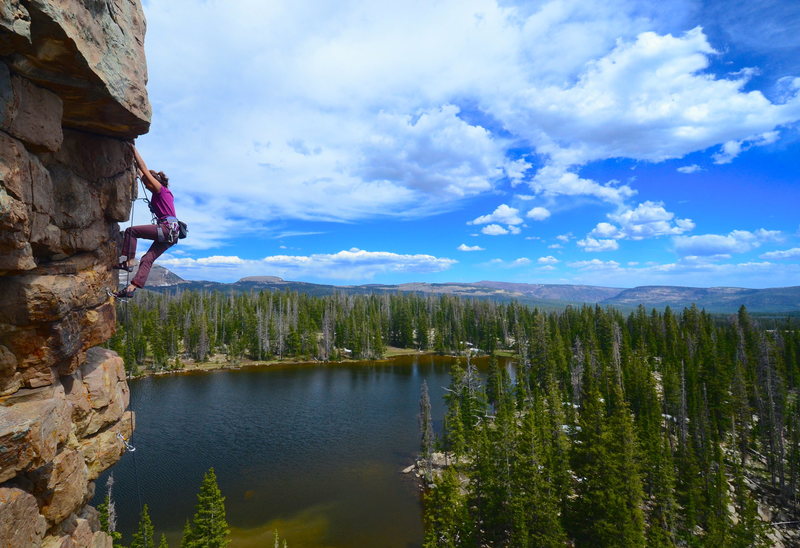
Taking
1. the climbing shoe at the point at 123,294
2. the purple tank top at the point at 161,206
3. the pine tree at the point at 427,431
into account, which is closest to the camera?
the climbing shoe at the point at 123,294

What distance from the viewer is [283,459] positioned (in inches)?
1935

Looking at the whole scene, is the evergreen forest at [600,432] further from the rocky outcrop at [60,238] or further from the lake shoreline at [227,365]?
the rocky outcrop at [60,238]

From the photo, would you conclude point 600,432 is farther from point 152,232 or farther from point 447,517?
point 152,232

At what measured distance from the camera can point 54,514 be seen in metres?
9.91

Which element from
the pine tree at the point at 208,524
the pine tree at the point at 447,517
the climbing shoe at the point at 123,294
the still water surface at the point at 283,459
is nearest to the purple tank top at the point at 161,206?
the climbing shoe at the point at 123,294

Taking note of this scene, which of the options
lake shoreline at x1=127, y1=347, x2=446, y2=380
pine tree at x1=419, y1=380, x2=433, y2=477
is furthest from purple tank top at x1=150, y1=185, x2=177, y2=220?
lake shoreline at x1=127, y1=347, x2=446, y2=380

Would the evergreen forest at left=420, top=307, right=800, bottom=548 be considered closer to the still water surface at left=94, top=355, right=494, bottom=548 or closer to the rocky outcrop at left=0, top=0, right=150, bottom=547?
the still water surface at left=94, top=355, right=494, bottom=548

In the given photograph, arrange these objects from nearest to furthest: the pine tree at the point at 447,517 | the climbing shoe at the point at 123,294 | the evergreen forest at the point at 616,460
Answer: the climbing shoe at the point at 123,294
the pine tree at the point at 447,517
the evergreen forest at the point at 616,460

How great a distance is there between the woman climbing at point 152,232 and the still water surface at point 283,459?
2894cm

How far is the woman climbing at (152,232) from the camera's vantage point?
13.2 meters

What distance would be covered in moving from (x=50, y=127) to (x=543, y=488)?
32.0 metres

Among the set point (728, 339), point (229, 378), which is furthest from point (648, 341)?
point (229, 378)

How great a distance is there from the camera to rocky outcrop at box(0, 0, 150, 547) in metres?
8.43

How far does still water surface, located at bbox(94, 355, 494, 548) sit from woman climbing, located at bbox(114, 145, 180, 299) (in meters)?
28.9
